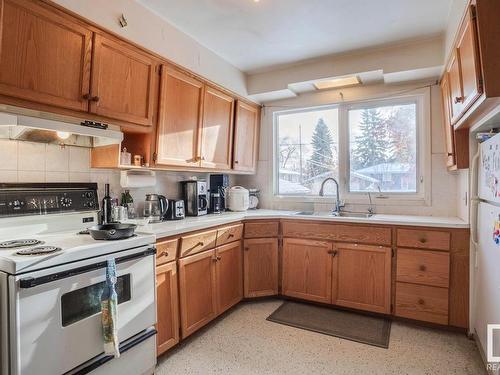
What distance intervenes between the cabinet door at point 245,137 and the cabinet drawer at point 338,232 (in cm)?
89

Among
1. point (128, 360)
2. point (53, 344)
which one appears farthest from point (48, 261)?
point (128, 360)

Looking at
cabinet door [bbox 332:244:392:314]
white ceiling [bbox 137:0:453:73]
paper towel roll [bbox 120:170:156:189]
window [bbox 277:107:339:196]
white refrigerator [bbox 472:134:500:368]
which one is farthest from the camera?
window [bbox 277:107:339:196]

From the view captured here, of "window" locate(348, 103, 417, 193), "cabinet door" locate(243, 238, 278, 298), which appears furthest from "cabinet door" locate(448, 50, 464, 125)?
"cabinet door" locate(243, 238, 278, 298)

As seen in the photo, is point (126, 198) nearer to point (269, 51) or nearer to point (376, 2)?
point (269, 51)

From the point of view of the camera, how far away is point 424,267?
8.00ft

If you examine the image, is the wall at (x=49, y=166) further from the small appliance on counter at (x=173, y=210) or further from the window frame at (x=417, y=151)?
the window frame at (x=417, y=151)

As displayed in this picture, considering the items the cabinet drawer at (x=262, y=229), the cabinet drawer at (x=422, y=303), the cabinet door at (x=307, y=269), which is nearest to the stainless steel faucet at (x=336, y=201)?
the cabinet door at (x=307, y=269)

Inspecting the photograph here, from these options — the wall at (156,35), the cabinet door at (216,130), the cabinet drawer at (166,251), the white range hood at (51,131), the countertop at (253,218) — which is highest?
the wall at (156,35)

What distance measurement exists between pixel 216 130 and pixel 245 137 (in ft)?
1.79

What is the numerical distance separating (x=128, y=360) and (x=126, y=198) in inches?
45.2

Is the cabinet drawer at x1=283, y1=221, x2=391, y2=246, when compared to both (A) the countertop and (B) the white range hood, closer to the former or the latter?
(A) the countertop

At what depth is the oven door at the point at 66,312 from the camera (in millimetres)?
1261

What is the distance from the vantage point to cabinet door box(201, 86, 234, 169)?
283 centimetres

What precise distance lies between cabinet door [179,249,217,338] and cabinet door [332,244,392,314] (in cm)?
111
